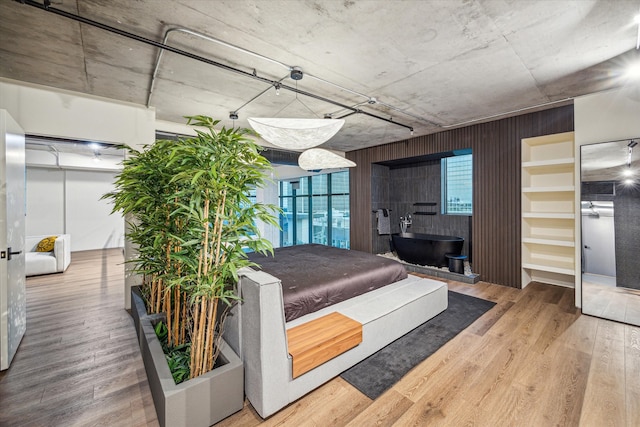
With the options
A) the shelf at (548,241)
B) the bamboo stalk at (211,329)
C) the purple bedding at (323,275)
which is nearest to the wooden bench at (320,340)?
the purple bedding at (323,275)

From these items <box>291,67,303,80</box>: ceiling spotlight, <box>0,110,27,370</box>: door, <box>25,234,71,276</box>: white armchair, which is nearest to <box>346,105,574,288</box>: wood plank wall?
<box>291,67,303,80</box>: ceiling spotlight

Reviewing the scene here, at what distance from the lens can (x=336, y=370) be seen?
6.81 ft

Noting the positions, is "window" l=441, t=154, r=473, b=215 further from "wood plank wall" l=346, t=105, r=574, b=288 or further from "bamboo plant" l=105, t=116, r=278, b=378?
"bamboo plant" l=105, t=116, r=278, b=378

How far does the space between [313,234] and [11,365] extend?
7049 millimetres

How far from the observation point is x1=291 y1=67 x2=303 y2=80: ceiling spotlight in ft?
8.83

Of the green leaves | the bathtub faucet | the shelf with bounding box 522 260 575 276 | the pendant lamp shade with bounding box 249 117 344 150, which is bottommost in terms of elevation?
the green leaves

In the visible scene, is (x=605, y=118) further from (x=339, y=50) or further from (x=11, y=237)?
(x=11, y=237)

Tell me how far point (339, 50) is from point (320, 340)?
2476 mm

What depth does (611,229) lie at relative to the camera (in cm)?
312

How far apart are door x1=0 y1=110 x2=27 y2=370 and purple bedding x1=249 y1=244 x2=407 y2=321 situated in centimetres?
217

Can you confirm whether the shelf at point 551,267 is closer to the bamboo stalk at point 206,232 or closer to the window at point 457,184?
the window at point 457,184

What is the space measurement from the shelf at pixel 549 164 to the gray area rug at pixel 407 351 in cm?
228

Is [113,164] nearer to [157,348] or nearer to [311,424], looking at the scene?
[157,348]

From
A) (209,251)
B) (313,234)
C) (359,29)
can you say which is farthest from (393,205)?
(209,251)
